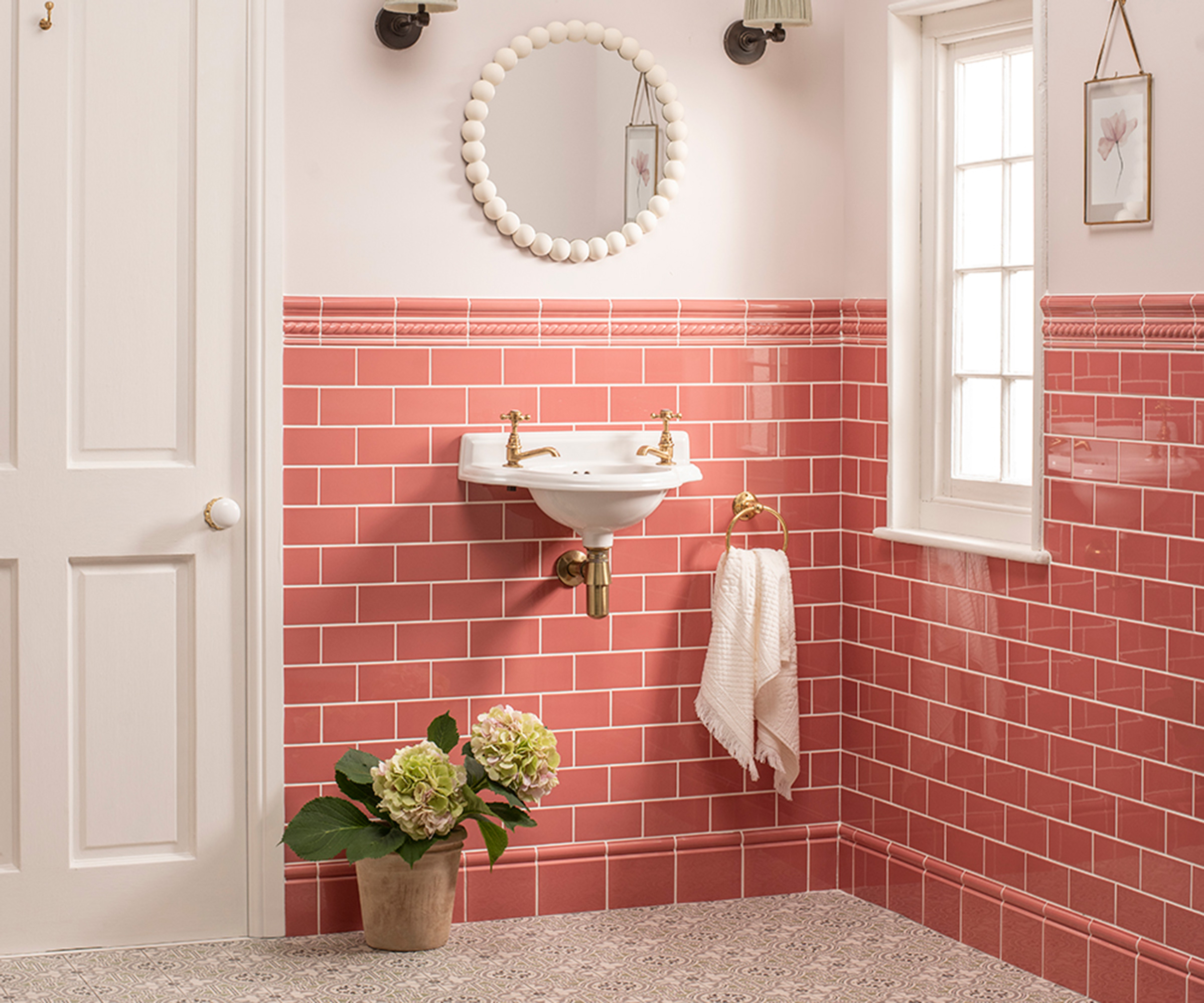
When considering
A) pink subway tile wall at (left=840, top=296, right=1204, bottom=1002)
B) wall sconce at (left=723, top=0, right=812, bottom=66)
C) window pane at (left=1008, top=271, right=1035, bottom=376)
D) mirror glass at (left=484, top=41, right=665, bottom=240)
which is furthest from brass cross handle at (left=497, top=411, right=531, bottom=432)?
window pane at (left=1008, top=271, right=1035, bottom=376)

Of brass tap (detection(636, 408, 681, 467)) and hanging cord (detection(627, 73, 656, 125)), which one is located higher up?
hanging cord (detection(627, 73, 656, 125))

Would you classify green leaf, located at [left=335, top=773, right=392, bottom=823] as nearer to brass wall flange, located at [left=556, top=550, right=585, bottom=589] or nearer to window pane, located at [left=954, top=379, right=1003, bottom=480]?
brass wall flange, located at [left=556, top=550, right=585, bottom=589]

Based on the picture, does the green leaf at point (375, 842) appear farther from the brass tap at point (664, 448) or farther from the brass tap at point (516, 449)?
the brass tap at point (664, 448)

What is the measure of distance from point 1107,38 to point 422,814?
84.5 inches

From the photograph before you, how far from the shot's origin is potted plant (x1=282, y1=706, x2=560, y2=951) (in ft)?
10.3

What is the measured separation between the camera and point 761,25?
3393 mm

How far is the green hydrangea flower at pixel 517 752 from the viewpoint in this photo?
3.24m

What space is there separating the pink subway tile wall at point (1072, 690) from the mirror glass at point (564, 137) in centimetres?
80

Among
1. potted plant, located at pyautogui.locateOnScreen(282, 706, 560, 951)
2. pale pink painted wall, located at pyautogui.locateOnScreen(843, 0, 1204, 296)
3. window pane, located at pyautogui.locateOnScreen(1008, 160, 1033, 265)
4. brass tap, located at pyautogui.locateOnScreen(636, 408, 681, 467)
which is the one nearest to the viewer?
pale pink painted wall, located at pyautogui.locateOnScreen(843, 0, 1204, 296)

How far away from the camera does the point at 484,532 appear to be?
11.3 ft

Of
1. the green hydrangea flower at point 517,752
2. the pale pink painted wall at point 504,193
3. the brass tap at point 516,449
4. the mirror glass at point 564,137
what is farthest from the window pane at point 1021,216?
the green hydrangea flower at point 517,752

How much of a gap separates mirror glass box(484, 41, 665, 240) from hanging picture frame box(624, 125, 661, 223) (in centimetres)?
2

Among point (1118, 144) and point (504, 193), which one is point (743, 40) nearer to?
point (504, 193)

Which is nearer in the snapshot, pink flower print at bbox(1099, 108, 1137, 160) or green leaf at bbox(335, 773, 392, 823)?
pink flower print at bbox(1099, 108, 1137, 160)
